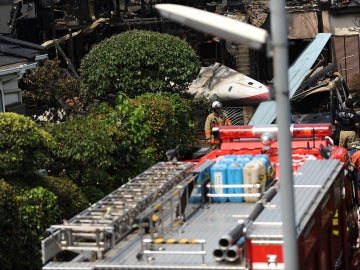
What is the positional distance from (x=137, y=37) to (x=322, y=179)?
12.1 meters

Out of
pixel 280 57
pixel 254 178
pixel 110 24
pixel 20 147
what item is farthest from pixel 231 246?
pixel 110 24

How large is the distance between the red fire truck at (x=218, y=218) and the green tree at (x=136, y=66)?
9029 mm

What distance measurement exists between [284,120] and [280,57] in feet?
1.65

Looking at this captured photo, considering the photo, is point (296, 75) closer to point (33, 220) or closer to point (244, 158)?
point (33, 220)

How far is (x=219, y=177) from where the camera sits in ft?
37.9

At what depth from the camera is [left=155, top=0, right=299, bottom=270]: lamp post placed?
7875 mm

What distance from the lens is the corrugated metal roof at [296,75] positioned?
75.3 feet

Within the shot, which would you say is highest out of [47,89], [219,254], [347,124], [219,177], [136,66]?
[136,66]

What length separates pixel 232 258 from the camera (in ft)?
28.9

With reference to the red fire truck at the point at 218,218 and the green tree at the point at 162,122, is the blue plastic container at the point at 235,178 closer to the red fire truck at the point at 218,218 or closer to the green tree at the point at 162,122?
the red fire truck at the point at 218,218

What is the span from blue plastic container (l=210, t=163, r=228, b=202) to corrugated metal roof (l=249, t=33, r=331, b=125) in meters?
11.1

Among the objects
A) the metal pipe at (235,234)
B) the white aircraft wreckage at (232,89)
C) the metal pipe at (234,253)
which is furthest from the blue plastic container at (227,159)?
the white aircraft wreckage at (232,89)

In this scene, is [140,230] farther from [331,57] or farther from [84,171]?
[331,57]

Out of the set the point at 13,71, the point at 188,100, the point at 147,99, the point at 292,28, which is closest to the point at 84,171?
the point at 13,71
